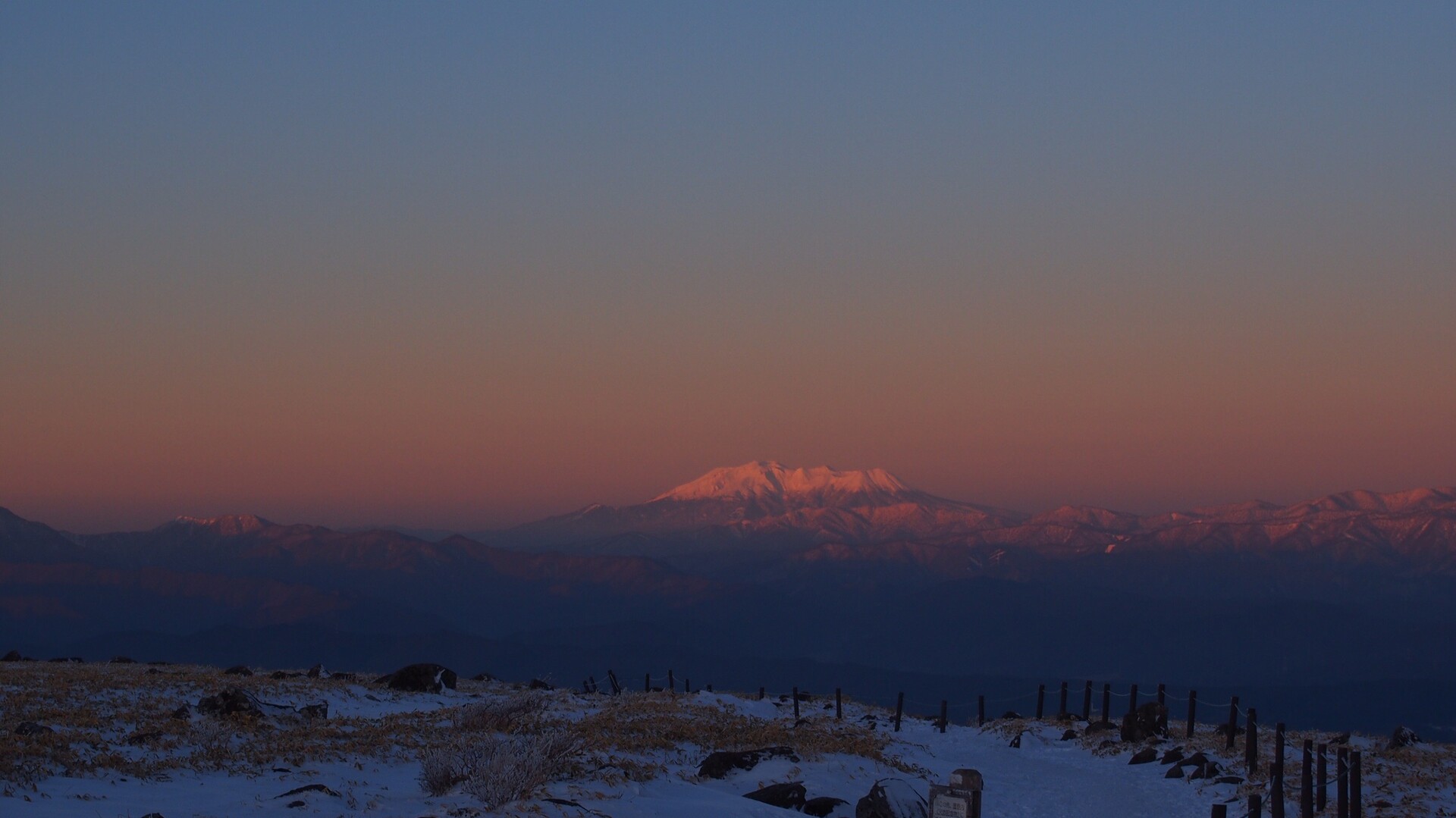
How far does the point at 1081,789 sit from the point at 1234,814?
16.3 ft

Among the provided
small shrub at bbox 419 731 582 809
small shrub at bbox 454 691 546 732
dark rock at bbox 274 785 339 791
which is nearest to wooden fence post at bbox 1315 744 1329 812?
small shrub at bbox 419 731 582 809

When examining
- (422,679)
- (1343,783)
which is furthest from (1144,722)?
(422,679)

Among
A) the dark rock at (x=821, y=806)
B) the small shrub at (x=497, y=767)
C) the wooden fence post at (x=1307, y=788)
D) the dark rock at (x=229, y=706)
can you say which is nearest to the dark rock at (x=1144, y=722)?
the wooden fence post at (x=1307, y=788)

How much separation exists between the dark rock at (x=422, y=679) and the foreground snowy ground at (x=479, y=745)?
60cm

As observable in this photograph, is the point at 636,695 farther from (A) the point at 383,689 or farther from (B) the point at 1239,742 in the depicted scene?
(B) the point at 1239,742

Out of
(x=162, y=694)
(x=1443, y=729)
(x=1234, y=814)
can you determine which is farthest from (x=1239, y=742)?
(x=1443, y=729)

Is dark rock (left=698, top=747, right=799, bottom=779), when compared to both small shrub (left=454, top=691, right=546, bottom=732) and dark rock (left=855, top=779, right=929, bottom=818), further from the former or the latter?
small shrub (left=454, top=691, right=546, bottom=732)

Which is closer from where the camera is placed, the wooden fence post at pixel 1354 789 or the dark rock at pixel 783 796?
the wooden fence post at pixel 1354 789

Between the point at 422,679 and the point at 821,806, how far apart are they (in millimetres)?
20548

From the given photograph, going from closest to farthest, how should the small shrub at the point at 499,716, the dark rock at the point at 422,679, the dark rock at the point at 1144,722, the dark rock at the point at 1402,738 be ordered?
the small shrub at the point at 499,716, the dark rock at the point at 1402,738, the dark rock at the point at 1144,722, the dark rock at the point at 422,679

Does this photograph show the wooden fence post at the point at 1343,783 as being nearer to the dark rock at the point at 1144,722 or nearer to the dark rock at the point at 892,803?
the dark rock at the point at 892,803

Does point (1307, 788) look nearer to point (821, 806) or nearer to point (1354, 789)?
point (1354, 789)

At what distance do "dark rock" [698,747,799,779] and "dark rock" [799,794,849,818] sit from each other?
2.23m

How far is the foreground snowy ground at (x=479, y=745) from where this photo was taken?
17.7 m
